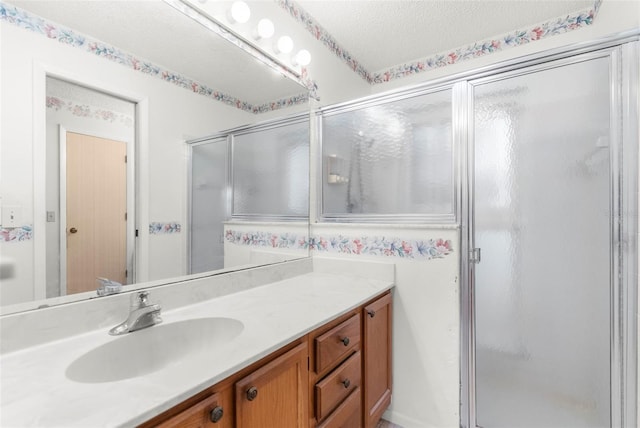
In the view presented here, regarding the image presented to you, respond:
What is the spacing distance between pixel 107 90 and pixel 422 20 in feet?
5.92

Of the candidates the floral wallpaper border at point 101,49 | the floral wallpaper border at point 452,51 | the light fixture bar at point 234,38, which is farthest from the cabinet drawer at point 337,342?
the floral wallpaper border at point 452,51

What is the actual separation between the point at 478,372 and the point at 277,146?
1.57 m

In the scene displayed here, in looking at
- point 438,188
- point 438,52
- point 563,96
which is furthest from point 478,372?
point 438,52

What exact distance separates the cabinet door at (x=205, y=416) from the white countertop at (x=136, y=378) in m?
0.04

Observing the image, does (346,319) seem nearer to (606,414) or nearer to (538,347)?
(538,347)

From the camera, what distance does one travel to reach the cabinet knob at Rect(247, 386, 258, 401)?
0.74 metres

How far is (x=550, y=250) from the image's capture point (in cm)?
→ 127

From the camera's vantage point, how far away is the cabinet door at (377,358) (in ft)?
4.34

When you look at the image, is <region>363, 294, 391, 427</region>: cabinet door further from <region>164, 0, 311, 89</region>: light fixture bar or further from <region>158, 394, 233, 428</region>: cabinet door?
<region>164, 0, 311, 89</region>: light fixture bar

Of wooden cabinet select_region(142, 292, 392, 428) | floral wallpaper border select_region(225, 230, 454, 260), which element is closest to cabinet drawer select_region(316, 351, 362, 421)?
→ wooden cabinet select_region(142, 292, 392, 428)

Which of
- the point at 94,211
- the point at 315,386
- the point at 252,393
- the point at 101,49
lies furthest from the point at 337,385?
the point at 101,49

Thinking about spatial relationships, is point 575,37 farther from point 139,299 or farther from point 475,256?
point 139,299

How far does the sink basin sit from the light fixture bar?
1218mm

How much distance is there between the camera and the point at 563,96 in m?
1.24
